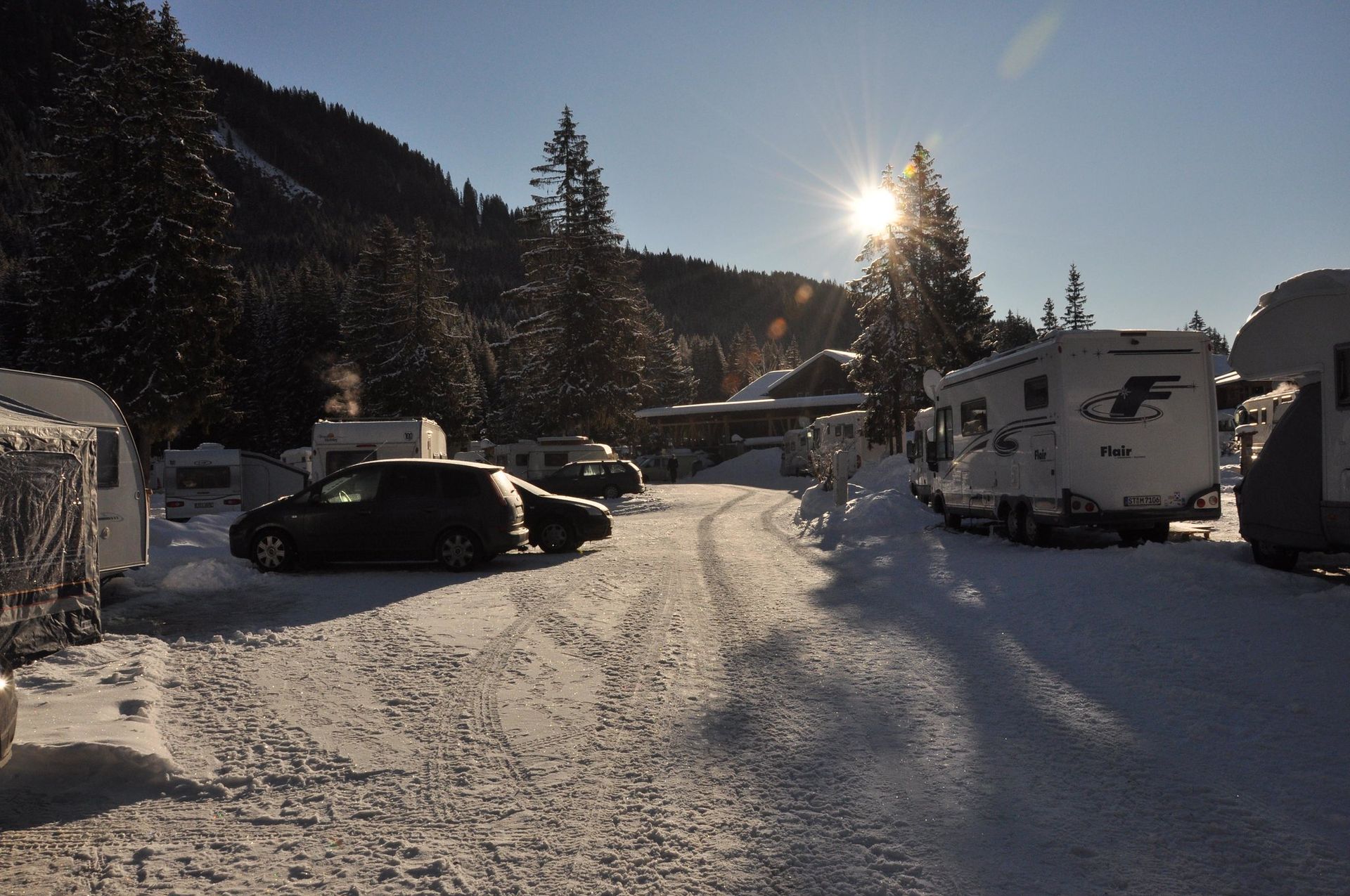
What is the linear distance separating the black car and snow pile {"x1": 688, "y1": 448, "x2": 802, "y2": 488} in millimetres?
33097

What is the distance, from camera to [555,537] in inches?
597

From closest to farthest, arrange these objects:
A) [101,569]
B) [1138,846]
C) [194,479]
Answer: [1138,846]
[101,569]
[194,479]

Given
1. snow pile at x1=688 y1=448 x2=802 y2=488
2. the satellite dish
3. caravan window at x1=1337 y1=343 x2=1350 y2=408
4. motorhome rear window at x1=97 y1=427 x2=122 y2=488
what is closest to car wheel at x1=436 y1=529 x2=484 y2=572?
motorhome rear window at x1=97 y1=427 x2=122 y2=488

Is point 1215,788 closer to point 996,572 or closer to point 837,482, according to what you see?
point 996,572

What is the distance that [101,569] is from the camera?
9539 mm

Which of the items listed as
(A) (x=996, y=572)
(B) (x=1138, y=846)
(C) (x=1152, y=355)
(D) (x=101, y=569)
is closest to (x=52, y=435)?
(D) (x=101, y=569)

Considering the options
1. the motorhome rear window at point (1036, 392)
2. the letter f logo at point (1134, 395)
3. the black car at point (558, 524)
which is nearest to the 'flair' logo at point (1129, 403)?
the letter f logo at point (1134, 395)

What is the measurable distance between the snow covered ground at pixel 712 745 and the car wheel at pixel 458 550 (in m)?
2.88

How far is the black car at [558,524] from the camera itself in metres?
15.1

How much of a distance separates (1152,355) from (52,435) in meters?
13.1

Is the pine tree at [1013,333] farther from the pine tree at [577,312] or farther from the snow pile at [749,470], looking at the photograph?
the pine tree at [577,312]

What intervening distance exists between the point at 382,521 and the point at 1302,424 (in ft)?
38.0

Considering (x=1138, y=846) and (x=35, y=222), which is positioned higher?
(x=35, y=222)

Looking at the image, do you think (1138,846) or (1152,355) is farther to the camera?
(1152,355)
